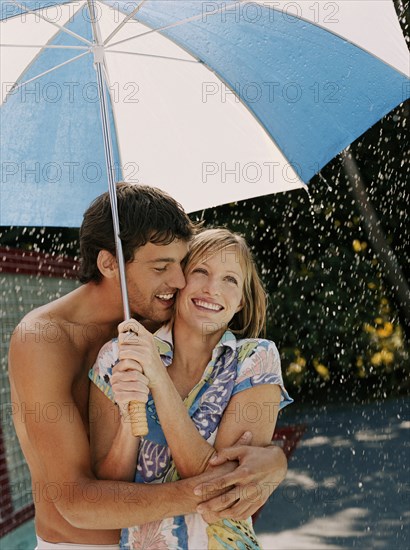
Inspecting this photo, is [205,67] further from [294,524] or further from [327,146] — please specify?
[294,524]

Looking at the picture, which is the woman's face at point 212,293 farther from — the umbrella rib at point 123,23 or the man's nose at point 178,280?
the umbrella rib at point 123,23

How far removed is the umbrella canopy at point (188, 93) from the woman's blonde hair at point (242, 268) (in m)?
0.51

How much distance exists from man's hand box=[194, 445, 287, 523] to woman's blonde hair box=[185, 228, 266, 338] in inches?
17.7

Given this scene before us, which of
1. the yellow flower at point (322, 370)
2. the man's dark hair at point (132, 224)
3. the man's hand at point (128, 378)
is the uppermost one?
the man's dark hair at point (132, 224)

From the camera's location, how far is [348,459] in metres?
7.78

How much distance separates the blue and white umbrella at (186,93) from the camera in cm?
281

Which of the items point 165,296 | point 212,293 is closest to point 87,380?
point 165,296

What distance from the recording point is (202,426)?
2318 millimetres

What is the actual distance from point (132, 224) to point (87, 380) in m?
0.45

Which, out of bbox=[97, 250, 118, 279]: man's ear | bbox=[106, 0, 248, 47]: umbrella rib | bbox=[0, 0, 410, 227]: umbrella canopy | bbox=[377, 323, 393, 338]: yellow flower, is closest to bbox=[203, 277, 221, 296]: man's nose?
bbox=[97, 250, 118, 279]: man's ear

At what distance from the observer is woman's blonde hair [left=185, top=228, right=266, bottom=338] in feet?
8.29

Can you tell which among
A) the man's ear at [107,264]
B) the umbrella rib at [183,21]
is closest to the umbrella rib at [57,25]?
the umbrella rib at [183,21]

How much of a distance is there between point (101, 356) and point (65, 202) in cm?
88

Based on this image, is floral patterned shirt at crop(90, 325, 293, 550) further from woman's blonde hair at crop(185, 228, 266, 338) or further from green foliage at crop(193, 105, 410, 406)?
green foliage at crop(193, 105, 410, 406)
